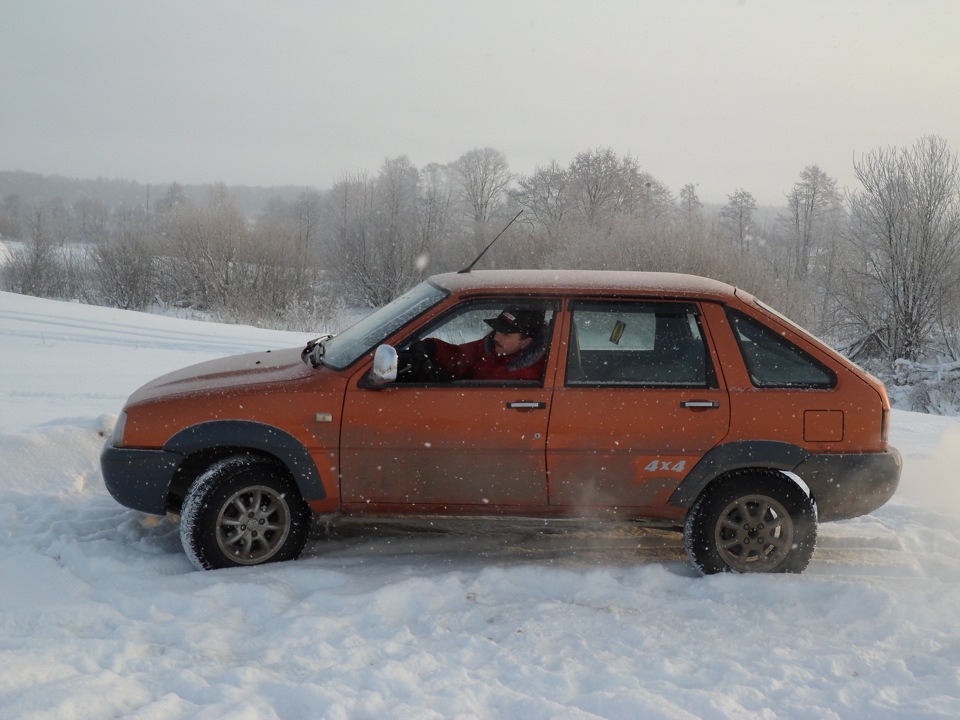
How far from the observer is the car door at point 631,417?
4918 millimetres

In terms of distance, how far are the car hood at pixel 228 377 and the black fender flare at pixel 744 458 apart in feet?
7.44

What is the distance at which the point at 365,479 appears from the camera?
16.1 ft

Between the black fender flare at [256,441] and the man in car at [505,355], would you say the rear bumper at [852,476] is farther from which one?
the black fender flare at [256,441]

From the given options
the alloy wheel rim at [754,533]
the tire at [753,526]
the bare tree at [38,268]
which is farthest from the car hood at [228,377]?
the bare tree at [38,268]

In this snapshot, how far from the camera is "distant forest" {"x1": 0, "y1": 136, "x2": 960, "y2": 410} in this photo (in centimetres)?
3628

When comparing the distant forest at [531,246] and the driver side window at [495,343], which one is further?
the distant forest at [531,246]

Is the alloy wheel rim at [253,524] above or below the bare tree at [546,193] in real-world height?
below

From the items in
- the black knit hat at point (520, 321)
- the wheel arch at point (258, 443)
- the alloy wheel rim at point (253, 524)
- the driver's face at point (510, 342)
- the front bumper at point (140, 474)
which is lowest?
the alloy wheel rim at point (253, 524)

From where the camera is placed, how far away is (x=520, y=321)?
5098 millimetres

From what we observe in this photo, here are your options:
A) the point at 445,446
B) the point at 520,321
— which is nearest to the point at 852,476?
the point at 520,321

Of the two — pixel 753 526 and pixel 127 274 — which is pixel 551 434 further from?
pixel 127 274

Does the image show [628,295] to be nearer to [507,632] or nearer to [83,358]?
[507,632]

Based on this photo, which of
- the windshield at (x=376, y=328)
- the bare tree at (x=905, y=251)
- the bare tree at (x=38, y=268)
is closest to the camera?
the windshield at (x=376, y=328)

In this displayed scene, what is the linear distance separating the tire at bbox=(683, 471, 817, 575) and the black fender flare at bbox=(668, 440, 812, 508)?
0.12m
